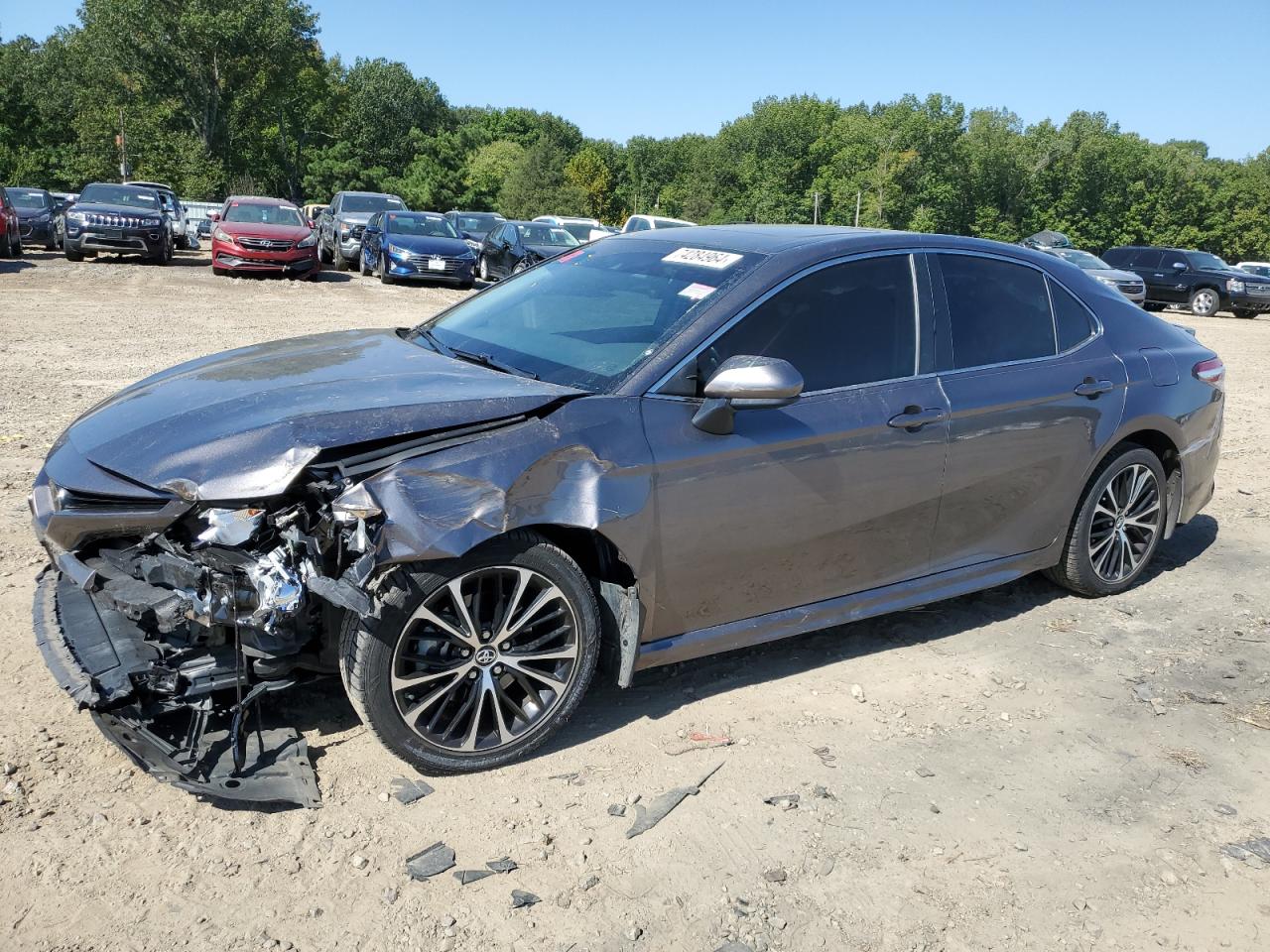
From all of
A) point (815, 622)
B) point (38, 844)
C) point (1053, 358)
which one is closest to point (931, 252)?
point (1053, 358)

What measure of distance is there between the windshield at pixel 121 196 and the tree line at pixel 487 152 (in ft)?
132

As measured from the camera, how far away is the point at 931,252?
4.37 meters

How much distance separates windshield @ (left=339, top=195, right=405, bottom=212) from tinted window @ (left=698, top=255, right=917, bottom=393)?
24029mm

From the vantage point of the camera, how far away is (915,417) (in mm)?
4066

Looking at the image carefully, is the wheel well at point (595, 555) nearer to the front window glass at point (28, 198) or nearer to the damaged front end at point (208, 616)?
the damaged front end at point (208, 616)

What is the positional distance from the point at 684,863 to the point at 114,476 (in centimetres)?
211

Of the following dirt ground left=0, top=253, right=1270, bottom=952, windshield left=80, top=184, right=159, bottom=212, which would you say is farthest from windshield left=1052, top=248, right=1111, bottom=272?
dirt ground left=0, top=253, right=1270, bottom=952

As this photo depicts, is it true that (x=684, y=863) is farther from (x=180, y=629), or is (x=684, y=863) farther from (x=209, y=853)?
(x=180, y=629)

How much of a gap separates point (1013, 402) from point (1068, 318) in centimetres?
73

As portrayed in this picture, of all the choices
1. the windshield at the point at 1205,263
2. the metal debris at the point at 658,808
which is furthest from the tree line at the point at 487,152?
the metal debris at the point at 658,808

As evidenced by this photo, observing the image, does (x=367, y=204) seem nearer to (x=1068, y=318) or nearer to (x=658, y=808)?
(x=1068, y=318)

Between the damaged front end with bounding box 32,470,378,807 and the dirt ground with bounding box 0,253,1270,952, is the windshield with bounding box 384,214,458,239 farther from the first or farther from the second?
Answer: the damaged front end with bounding box 32,470,378,807

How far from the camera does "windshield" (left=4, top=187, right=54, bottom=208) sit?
85.5 feet

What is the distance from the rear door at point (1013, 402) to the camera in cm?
429
